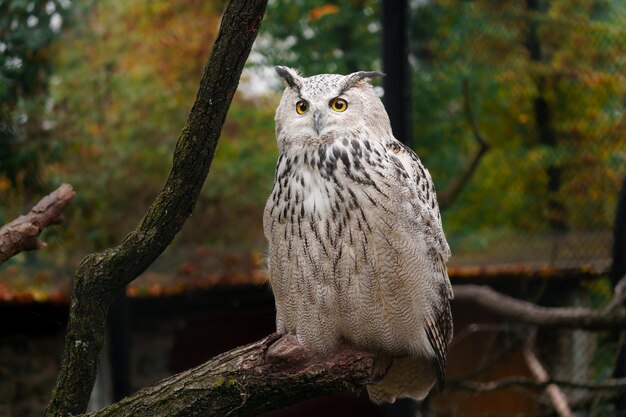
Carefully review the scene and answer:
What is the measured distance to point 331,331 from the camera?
1.94m

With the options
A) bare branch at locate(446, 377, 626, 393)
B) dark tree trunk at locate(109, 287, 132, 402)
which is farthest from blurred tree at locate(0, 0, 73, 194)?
bare branch at locate(446, 377, 626, 393)

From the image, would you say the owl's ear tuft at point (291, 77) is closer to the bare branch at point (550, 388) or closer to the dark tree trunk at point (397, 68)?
the dark tree trunk at point (397, 68)

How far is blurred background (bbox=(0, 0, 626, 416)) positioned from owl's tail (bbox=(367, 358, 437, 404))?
63cm

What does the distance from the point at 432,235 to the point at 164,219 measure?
736 millimetres

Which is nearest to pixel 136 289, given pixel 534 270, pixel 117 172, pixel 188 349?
pixel 188 349

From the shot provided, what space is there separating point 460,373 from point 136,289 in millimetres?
1859

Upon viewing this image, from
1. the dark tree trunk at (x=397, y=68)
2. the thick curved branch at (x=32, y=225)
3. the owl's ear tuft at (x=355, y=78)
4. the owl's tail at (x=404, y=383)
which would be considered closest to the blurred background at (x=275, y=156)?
the dark tree trunk at (x=397, y=68)

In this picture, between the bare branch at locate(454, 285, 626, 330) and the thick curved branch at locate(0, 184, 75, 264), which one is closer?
the thick curved branch at locate(0, 184, 75, 264)

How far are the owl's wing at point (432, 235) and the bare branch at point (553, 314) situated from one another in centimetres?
129

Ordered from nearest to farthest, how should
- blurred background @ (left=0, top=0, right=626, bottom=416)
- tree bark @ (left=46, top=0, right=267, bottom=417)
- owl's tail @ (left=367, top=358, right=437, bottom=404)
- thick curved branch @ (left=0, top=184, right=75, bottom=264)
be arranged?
tree bark @ (left=46, top=0, right=267, bottom=417) < thick curved branch @ (left=0, top=184, right=75, bottom=264) < owl's tail @ (left=367, top=358, right=437, bottom=404) < blurred background @ (left=0, top=0, right=626, bottom=416)

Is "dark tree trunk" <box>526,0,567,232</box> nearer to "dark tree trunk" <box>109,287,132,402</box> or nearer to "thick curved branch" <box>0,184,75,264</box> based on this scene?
"dark tree trunk" <box>109,287,132,402</box>

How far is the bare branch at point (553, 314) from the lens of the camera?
3.22 meters

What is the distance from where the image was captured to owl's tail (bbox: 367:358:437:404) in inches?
86.2

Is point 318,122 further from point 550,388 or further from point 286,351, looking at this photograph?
point 550,388
